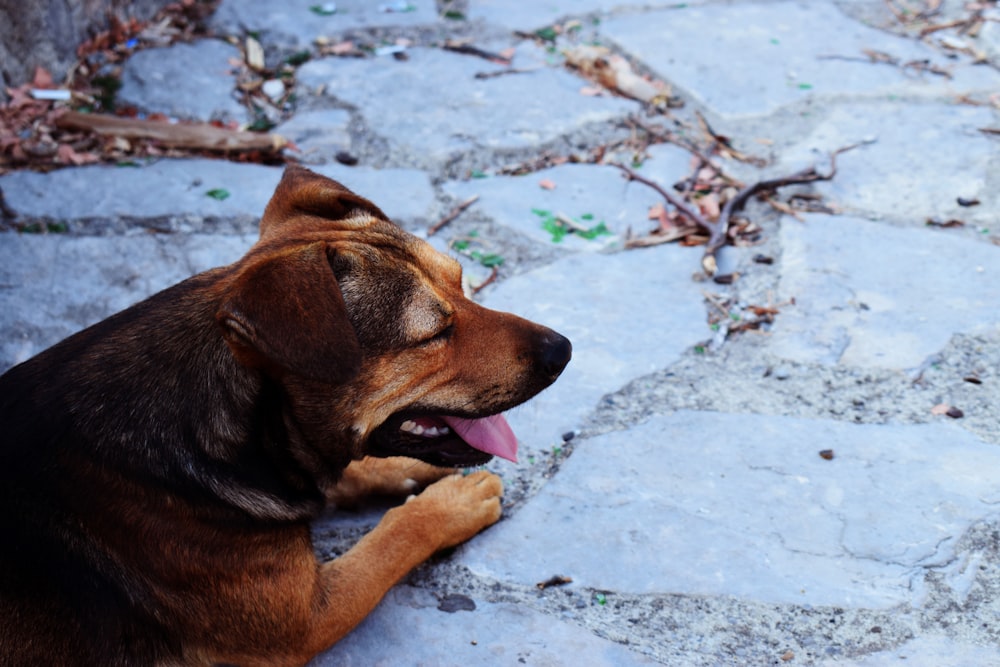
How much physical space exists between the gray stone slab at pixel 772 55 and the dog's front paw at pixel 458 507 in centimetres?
294

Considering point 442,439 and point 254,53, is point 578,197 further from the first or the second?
point 254,53

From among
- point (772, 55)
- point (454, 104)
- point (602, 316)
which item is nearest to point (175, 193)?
point (454, 104)

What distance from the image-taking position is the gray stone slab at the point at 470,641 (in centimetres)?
278

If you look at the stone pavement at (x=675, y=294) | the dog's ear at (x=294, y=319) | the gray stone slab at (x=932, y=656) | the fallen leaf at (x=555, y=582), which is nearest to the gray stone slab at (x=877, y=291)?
the stone pavement at (x=675, y=294)

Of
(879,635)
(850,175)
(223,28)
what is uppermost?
(223,28)

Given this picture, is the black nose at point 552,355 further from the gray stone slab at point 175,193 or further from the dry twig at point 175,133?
the dry twig at point 175,133

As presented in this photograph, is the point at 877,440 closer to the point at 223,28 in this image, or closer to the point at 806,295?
the point at 806,295

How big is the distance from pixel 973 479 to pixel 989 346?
0.72 meters

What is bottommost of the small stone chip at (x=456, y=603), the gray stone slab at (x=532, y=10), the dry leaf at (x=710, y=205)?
the small stone chip at (x=456, y=603)

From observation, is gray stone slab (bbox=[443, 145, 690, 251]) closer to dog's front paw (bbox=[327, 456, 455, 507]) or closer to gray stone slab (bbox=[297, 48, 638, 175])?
gray stone slab (bbox=[297, 48, 638, 175])

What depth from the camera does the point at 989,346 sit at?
3.66 m

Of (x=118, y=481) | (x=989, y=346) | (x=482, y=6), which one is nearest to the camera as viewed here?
(x=118, y=481)

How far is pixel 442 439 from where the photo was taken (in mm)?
3016

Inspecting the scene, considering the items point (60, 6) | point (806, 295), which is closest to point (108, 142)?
point (60, 6)
